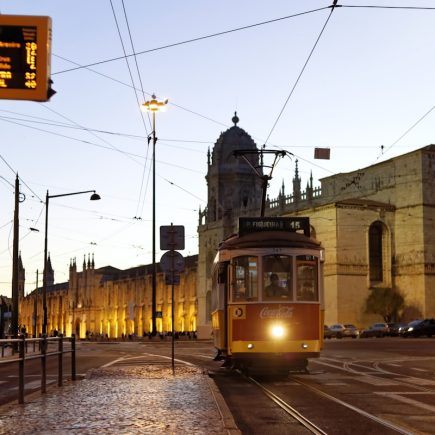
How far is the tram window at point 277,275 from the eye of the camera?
1636 cm

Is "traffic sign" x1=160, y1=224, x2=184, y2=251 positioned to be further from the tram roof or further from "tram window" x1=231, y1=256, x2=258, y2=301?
"tram window" x1=231, y1=256, x2=258, y2=301

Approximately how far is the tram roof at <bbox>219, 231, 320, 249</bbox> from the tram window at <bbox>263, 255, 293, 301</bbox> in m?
0.29

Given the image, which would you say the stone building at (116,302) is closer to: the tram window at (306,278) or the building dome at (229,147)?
the building dome at (229,147)

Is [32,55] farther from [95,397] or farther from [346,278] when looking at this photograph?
[346,278]

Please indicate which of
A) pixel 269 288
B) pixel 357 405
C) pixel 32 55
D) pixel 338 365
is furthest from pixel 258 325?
pixel 32 55

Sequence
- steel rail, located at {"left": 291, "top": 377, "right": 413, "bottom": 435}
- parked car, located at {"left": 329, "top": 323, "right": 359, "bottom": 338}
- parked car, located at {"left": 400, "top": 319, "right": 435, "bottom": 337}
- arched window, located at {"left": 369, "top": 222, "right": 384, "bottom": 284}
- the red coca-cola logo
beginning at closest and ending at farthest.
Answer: steel rail, located at {"left": 291, "top": 377, "right": 413, "bottom": 435} < the red coca-cola logo < parked car, located at {"left": 400, "top": 319, "right": 435, "bottom": 337} < parked car, located at {"left": 329, "top": 323, "right": 359, "bottom": 338} < arched window, located at {"left": 369, "top": 222, "right": 384, "bottom": 284}

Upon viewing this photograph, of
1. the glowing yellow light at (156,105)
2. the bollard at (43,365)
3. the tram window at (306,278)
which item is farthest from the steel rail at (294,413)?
the glowing yellow light at (156,105)

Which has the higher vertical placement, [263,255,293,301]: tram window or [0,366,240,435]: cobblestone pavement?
[263,255,293,301]: tram window

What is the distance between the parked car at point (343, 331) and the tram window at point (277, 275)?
4368cm

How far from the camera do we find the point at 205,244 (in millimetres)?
88938

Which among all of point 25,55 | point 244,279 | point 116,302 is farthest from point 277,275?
point 116,302

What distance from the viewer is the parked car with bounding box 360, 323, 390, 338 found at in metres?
58.3

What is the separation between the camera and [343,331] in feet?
194

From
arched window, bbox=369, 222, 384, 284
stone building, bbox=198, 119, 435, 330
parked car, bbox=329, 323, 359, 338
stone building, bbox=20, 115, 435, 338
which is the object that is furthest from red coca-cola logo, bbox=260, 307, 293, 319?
arched window, bbox=369, 222, 384, 284
